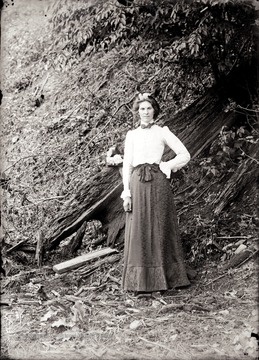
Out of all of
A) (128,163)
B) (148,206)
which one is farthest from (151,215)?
(128,163)

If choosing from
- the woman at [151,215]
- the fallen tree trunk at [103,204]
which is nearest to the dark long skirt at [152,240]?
the woman at [151,215]

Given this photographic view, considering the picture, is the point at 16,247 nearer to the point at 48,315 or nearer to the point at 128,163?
the point at 48,315

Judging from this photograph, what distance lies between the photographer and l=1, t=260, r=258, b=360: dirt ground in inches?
158

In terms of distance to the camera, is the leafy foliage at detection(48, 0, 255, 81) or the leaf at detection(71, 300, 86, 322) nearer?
the leaf at detection(71, 300, 86, 322)

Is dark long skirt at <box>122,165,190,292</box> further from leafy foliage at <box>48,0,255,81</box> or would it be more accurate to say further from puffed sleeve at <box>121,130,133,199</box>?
leafy foliage at <box>48,0,255,81</box>

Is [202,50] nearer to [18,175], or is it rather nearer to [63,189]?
[63,189]

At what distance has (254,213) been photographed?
6.01m

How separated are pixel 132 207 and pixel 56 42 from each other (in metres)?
2.69

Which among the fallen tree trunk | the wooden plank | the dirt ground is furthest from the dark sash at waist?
the wooden plank

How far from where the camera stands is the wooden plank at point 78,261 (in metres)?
5.73

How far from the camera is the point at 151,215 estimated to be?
16.1 feet

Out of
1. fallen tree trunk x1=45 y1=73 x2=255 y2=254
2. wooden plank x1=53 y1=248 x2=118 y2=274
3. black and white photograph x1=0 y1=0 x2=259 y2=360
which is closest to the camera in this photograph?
black and white photograph x1=0 y1=0 x2=259 y2=360

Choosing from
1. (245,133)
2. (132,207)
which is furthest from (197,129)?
(132,207)

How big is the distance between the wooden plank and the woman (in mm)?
910
